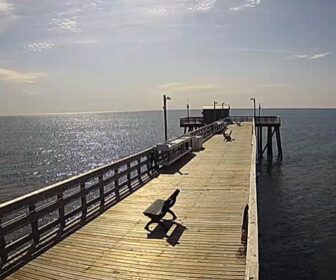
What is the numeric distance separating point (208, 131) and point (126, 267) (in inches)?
1081

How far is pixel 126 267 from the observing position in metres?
6.19

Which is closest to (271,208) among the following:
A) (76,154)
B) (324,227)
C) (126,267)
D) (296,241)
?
(324,227)

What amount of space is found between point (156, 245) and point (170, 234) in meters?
0.65

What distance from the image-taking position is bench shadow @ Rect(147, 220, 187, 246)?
24.6ft

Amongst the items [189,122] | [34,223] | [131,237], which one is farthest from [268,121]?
[34,223]

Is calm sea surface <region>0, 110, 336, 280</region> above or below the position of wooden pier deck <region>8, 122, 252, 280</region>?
below

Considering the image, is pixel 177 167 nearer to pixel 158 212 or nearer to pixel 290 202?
pixel 158 212

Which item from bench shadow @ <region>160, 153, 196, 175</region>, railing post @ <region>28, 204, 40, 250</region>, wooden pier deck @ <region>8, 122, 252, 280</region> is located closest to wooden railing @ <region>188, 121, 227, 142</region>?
bench shadow @ <region>160, 153, 196, 175</region>

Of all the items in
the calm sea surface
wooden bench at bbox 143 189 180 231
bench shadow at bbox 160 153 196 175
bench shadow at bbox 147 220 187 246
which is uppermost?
wooden bench at bbox 143 189 180 231

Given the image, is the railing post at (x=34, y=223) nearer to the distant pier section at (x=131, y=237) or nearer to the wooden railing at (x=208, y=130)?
the distant pier section at (x=131, y=237)

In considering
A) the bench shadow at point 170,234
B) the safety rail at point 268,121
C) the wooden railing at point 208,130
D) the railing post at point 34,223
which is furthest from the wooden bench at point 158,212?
the safety rail at point 268,121

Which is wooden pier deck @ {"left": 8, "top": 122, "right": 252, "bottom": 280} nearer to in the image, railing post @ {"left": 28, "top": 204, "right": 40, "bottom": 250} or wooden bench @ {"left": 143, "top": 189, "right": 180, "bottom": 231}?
wooden bench @ {"left": 143, "top": 189, "right": 180, "bottom": 231}

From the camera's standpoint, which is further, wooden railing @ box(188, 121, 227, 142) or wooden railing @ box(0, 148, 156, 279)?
wooden railing @ box(188, 121, 227, 142)

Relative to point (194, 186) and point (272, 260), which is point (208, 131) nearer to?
point (272, 260)
